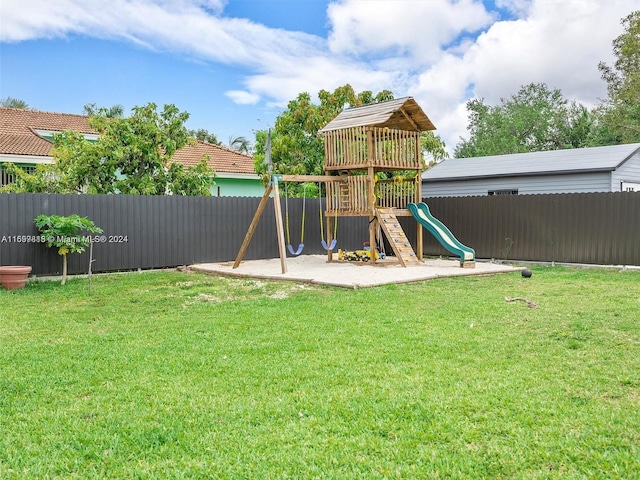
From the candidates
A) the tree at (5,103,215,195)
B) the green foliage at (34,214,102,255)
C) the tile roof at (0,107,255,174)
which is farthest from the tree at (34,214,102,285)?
the tile roof at (0,107,255,174)

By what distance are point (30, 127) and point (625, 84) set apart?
81.0 ft

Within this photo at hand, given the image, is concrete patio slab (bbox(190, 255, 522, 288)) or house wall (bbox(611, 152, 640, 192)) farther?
house wall (bbox(611, 152, 640, 192))

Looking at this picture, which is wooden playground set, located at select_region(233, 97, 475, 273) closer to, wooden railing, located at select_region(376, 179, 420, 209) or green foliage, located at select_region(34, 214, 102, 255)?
wooden railing, located at select_region(376, 179, 420, 209)

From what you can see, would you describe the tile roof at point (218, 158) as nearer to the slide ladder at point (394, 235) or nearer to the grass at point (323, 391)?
the slide ladder at point (394, 235)

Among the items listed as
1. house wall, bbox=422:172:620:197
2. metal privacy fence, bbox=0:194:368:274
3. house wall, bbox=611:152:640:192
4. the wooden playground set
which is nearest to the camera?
metal privacy fence, bbox=0:194:368:274

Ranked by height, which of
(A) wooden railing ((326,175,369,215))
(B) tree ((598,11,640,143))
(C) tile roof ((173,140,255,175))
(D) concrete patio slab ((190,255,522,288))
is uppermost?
(B) tree ((598,11,640,143))

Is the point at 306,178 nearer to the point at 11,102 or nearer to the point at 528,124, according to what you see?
the point at 528,124

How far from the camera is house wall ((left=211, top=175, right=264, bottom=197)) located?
2266 centimetres

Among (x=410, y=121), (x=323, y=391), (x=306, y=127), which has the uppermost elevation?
(x=306, y=127)

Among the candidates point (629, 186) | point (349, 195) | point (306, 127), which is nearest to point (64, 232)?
point (349, 195)

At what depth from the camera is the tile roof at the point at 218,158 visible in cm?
2236

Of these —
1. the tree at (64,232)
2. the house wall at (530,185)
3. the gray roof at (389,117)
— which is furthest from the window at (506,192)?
the tree at (64,232)

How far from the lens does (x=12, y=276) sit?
9352 mm

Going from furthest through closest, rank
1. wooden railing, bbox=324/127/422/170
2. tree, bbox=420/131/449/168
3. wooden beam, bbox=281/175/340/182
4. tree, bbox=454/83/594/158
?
tree, bbox=454/83/594/158
tree, bbox=420/131/449/168
wooden railing, bbox=324/127/422/170
wooden beam, bbox=281/175/340/182
